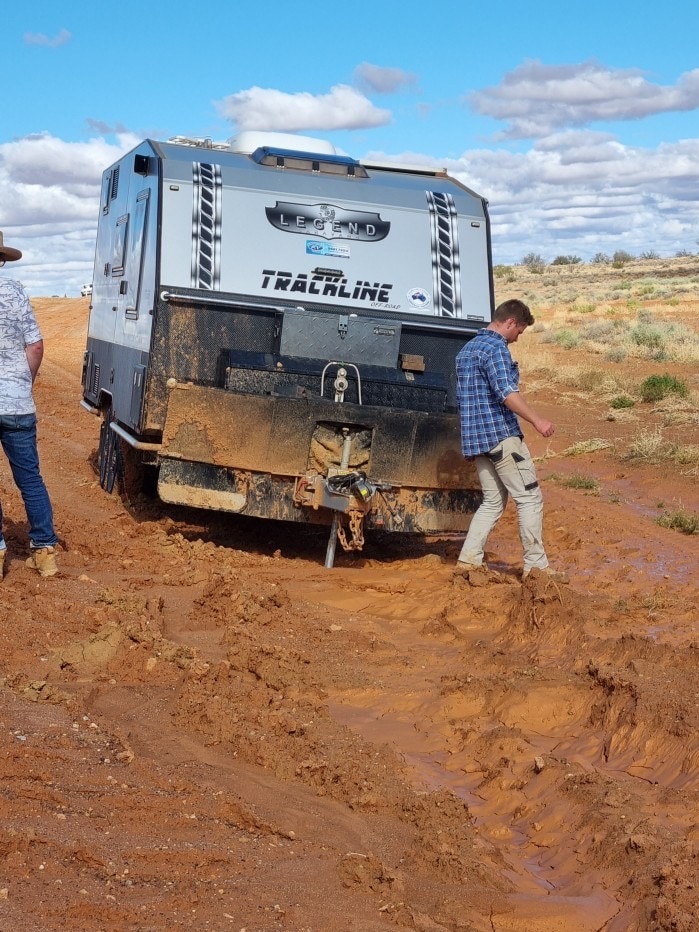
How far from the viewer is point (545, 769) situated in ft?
16.2

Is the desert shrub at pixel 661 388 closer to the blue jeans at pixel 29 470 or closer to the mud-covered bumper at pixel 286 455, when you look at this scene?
→ the mud-covered bumper at pixel 286 455

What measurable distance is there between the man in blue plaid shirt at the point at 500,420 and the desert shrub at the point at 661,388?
10.2m

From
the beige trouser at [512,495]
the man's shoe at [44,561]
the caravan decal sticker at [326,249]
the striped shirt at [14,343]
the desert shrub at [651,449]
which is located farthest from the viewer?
the desert shrub at [651,449]

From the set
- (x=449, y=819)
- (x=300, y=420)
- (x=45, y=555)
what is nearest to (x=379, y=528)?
(x=300, y=420)

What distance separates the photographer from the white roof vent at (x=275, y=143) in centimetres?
961

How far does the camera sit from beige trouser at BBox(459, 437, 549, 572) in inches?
311

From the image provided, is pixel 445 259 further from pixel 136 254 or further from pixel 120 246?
pixel 120 246

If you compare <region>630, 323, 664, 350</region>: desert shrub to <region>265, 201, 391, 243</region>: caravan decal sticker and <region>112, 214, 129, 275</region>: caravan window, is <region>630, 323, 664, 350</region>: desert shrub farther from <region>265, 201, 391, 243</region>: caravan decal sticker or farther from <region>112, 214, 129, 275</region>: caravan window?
<region>265, 201, 391, 243</region>: caravan decal sticker

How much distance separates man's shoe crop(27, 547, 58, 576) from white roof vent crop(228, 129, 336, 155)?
398 centimetres

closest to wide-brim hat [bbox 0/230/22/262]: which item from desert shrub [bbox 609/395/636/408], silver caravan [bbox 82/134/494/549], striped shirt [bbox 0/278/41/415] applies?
striped shirt [bbox 0/278/41/415]

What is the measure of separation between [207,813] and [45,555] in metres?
3.60

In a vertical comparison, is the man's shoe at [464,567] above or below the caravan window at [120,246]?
below

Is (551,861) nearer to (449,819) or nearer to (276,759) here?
(449,819)

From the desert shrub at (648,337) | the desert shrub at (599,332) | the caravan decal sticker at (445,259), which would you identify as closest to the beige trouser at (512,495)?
the caravan decal sticker at (445,259)
